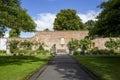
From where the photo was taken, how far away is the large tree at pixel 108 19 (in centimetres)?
3256

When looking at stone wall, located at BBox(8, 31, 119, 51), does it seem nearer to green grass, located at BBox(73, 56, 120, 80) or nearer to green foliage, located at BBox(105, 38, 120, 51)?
green foliage, located at BBox(105, 38, 120, 51)

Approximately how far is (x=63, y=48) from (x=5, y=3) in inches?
1767

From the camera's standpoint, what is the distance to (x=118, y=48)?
2431 inches

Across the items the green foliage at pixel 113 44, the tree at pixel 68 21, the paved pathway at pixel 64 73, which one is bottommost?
the paved pathway at pixel 64 73

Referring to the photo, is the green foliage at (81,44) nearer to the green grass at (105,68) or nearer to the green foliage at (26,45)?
the green foliage at (26,45)

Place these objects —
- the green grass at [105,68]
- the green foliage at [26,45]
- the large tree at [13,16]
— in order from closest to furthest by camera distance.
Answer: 1. the green grass at [105,68]
2. the large tree at [13,16]
3. the green foliage at [26,45]

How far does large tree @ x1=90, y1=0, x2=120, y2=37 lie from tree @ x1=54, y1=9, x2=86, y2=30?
46.4 metres

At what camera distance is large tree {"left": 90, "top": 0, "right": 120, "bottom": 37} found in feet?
107

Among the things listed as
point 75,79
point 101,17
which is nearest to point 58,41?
point 101,17

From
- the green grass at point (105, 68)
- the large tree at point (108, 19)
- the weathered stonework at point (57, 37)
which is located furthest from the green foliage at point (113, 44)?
the green grass at point (105, 68)

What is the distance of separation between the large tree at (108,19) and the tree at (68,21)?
46364 mm

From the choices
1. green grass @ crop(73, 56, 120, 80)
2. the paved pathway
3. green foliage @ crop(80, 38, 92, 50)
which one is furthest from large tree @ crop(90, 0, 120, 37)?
green foliage @ crop(80, 38, 92, 50)

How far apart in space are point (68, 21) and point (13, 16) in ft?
202

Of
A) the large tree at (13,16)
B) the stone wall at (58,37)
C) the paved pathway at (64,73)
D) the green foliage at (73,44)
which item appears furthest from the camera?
the stone wall at (58,37)
